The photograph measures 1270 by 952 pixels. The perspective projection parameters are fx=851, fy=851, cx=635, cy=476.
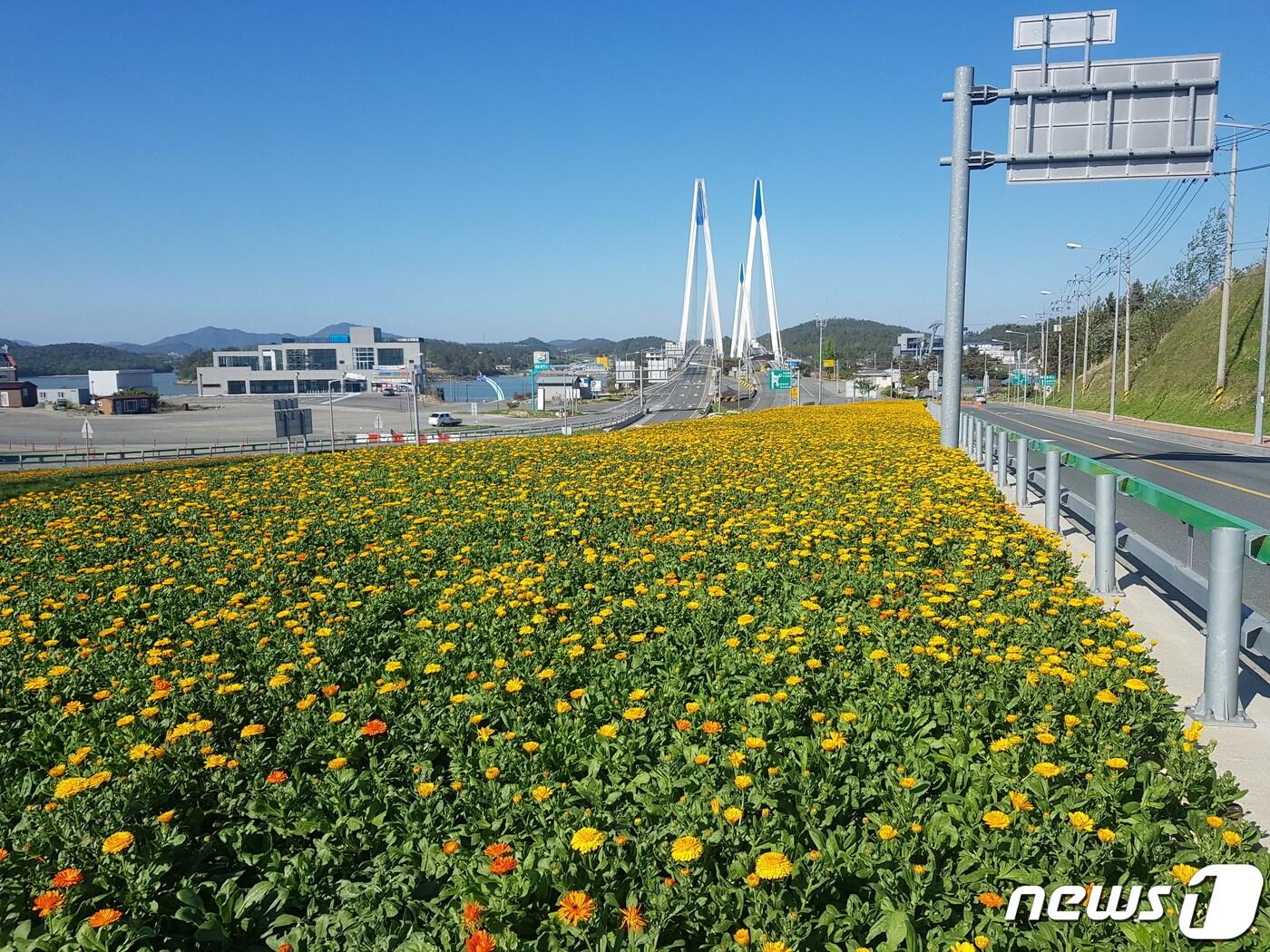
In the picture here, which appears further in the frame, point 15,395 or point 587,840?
point 15,395

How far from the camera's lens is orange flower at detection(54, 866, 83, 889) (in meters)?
2.78

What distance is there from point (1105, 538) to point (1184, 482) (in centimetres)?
1126

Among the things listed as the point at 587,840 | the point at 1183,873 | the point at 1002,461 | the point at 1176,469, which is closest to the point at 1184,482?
the point at 1176,469

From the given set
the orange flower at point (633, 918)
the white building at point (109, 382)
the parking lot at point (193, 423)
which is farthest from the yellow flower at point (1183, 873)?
the white building at point (109, 382)

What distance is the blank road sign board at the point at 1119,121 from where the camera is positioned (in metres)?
14.2

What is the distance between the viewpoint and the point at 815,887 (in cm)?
276

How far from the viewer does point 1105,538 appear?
7.02 meters

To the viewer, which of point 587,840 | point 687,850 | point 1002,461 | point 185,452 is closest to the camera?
point 687,850

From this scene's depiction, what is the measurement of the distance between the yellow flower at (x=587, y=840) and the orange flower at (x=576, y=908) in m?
0.23

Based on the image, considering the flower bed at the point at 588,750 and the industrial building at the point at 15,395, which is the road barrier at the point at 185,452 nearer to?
the flower bed at the point at 588,750

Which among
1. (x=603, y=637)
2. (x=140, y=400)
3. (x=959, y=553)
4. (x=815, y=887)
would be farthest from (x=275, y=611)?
(x=140, y=400)

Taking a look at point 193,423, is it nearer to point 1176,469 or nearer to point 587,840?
point 1176,469

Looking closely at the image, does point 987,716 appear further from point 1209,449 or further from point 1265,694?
point 1209,449

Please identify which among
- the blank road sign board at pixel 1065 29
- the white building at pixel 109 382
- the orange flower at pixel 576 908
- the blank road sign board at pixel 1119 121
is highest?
the blank road sign board at pixel 1065 29
